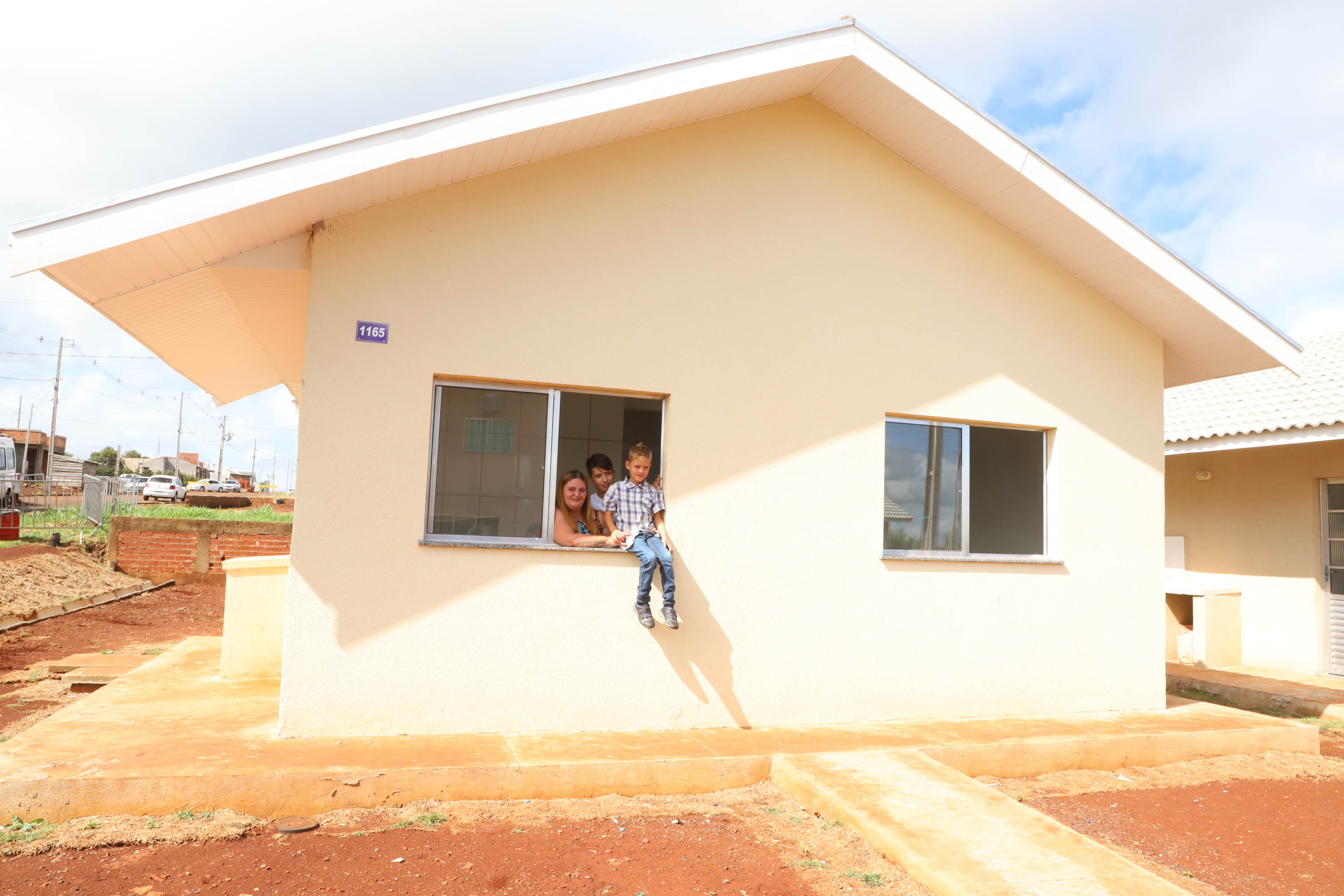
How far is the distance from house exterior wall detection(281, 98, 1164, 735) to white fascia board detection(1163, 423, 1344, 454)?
3018mm

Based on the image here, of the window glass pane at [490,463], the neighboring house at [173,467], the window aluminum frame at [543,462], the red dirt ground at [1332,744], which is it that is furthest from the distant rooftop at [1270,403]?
the neighboring house at [173,467]

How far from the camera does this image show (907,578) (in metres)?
6.80

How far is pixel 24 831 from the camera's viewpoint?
427cm

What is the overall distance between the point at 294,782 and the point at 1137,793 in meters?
5.51

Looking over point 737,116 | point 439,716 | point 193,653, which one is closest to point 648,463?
point 439,716

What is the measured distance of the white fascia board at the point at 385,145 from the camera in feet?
14.9

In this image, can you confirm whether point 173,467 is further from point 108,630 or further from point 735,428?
point 735,428

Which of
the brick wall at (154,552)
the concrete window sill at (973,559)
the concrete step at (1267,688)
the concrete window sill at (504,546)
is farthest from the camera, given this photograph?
the brick wall at (154,552)

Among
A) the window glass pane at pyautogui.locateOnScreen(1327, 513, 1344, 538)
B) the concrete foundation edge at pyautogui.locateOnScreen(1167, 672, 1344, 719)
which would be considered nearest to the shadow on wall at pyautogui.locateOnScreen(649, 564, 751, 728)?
the concrete foundation edge at pyautogui.locateOnScreen(1167, 672, 1344, 719)

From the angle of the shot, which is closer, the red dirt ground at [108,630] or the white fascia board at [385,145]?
the white fascia board at [385,145]

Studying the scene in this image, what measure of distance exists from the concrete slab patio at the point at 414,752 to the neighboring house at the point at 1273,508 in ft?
13.7

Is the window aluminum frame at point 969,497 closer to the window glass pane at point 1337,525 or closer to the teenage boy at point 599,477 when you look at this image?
the teenage boy at point 599,477

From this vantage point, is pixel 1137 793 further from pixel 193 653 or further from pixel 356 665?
pixel 193 653

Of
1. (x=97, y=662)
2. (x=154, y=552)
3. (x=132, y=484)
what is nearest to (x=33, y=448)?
(x=132, y=484)
